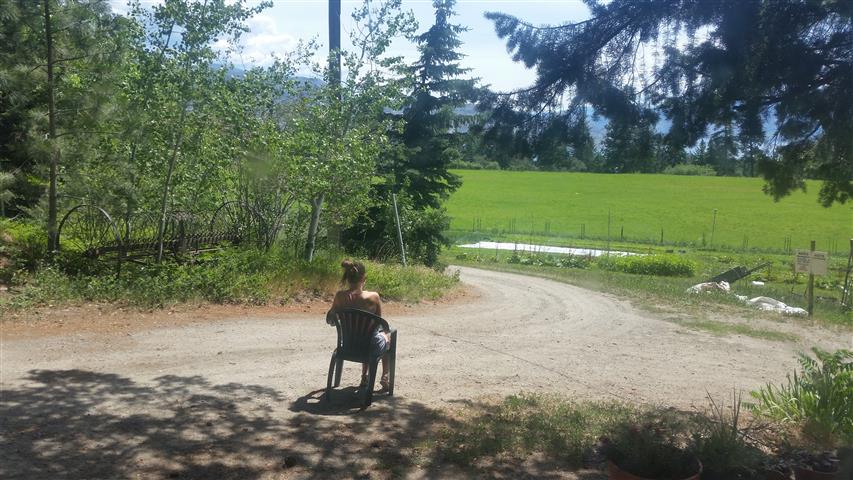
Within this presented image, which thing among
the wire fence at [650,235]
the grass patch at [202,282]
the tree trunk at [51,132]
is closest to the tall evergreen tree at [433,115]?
the grass patch at [202,282]

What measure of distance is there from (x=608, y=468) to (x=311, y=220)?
10.7 meters

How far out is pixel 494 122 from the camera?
664 cm

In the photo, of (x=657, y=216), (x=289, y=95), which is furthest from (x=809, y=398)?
(x=657, y=216)

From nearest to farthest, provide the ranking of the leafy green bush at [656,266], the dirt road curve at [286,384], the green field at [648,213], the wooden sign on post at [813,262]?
the dirt road curve at [286,384] → the wooden sign on post at [813,262] → the leafy green bush at [656,266] → the green field at [648,213]

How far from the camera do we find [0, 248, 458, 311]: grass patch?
9.74 m

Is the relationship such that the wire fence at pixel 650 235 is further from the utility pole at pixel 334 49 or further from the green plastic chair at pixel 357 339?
the green plastic chair at pixel 357 339

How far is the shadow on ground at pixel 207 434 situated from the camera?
185 inches

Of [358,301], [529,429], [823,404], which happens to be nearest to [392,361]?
[358,301]

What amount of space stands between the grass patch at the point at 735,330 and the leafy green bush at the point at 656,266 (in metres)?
14.5

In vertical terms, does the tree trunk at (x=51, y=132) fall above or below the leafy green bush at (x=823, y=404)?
above

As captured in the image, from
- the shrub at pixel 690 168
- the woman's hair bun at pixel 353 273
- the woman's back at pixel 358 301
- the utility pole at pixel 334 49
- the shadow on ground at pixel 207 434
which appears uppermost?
the utility pole at pixel 334 49

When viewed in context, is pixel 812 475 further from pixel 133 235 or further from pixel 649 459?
pixel 133 235

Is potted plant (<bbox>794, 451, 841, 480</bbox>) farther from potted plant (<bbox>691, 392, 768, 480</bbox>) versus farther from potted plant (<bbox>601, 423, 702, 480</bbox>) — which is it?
potted plant (<bbox>601, 423, 702, 480</bbox>)

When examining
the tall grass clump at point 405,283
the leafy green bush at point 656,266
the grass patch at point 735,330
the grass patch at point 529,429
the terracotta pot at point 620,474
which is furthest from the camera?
the leafy green bush at point 656,266
